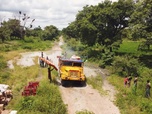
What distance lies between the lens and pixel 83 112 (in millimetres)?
16172

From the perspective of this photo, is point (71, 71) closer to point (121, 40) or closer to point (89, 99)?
point (89, 99)

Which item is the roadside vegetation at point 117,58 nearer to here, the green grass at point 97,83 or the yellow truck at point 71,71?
the green grass at point 97,83

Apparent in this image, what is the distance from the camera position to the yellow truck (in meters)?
22.8

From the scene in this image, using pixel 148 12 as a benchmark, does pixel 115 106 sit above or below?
below

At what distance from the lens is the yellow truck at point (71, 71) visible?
74.9ft

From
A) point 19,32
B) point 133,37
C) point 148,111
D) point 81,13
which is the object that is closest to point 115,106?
point 148,111

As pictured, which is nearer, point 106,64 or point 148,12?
point 148,12

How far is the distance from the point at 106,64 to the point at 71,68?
13.2m

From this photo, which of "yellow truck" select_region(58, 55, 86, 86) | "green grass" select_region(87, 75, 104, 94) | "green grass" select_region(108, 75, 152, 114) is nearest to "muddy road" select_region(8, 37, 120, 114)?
"green grass" select_region(87, 75, 104, 94)

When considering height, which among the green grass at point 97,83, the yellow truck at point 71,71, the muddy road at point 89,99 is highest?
the yellow truck at point 71,71

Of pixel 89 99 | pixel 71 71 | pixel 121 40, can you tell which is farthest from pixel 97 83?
pixel 121 40

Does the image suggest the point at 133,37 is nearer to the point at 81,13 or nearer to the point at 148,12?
the point at 148,12

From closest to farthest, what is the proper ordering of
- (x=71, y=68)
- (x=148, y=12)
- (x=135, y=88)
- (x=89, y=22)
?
(x=135, y=88)
(x=71, y=68)
(x=148, y=12)
(x=89, y=22)

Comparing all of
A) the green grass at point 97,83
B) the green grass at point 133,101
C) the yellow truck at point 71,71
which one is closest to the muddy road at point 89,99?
the green grass at point 97,83
